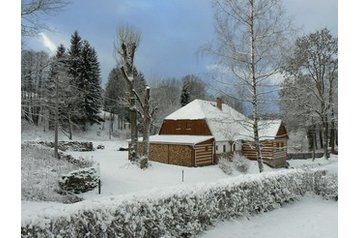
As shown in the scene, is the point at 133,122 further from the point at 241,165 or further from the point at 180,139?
the point at 241,165

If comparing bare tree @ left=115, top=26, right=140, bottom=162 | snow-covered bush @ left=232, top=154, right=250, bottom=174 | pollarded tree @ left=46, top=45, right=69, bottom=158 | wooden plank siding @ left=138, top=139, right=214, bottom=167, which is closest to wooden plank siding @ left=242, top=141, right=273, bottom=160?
snow-covered bush @ left=232, top=154, right=250, bottom=174

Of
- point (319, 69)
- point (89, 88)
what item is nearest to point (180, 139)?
point (89, 88)

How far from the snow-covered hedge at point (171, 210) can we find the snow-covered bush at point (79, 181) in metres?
5.62

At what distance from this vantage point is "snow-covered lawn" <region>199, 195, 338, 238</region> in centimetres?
459

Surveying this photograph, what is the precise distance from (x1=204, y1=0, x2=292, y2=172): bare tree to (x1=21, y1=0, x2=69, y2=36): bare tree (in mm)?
4153

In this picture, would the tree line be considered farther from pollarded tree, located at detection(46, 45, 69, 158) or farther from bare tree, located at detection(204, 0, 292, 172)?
bare tree, located at detection(204, 0, 292, 172)

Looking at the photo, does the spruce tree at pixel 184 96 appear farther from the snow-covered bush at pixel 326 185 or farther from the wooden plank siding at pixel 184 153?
the snow-covered bush at pixel 326 185

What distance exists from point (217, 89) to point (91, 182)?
17.1 ft

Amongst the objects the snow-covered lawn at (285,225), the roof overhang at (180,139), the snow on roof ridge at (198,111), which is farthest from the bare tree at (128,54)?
the snow-covered lawn at (285,225)

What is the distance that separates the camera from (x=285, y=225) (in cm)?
513

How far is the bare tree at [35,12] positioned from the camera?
4.03 meters
